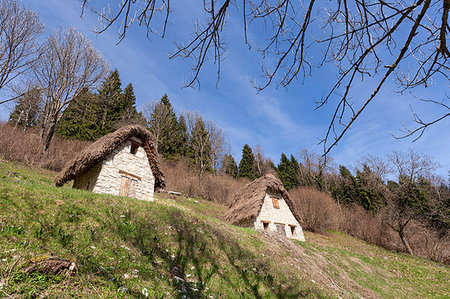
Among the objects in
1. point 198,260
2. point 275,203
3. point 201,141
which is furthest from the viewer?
point 201,141

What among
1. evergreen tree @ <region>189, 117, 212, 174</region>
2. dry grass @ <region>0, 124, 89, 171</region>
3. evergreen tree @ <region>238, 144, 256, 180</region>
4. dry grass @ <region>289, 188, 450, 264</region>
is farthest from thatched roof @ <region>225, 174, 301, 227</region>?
evergreen tree @ <region>238, 144, 256, 180</region>

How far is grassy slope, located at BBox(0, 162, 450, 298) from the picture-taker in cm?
356

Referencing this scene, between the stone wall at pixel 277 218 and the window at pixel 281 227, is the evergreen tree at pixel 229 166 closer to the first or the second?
the stone wall at pixel 277 218

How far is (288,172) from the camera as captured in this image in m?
44.3

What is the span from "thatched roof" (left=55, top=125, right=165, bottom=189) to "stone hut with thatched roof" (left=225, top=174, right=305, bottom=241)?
617cm

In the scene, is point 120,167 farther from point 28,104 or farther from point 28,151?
point 28,104

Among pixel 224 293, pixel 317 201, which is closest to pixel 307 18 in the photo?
pixel 224 293

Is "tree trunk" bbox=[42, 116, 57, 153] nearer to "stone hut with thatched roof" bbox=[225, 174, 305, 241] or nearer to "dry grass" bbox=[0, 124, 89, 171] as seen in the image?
"dry grass" bbox=[0, 124, 89, 171]

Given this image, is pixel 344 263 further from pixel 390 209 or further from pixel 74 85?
pixel 74 85

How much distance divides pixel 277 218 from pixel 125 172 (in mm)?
11078

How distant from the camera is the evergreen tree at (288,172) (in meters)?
41.1

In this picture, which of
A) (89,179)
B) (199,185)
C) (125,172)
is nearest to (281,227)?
(125,172)

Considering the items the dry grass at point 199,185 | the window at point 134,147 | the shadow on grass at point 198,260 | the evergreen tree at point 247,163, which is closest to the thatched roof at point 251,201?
the dry grass at point 199,185

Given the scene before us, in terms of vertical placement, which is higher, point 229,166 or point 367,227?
point 229,166
